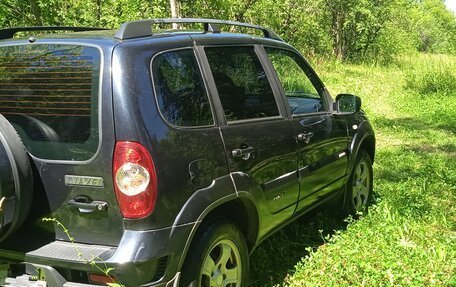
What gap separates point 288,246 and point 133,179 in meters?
2.40

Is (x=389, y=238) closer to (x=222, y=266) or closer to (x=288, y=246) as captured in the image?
(x=288, y=246)

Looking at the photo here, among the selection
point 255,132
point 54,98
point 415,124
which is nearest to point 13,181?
point 54,98

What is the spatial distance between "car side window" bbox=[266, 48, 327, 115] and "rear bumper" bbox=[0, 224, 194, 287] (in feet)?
5.71

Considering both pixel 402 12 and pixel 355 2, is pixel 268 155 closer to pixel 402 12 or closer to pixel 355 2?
pixel 355 2

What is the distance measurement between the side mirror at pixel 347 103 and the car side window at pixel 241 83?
3.68ft

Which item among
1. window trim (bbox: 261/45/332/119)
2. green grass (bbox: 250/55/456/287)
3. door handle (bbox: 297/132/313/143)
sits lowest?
green grass (bbox: 250/55/456/287)

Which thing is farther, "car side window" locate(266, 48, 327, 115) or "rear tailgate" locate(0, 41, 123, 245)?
"car side window" locate(266, 48, 327, 115)

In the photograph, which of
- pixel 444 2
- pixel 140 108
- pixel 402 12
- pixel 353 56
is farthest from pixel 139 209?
pixel 444 2

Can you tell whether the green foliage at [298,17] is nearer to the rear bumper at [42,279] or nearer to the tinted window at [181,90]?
the tinted window at [181,90]

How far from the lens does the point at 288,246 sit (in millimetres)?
4531

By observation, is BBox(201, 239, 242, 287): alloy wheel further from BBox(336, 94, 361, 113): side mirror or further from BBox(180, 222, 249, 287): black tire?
BBox(336, 94, 361, 113): side mirror

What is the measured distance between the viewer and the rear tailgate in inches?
100

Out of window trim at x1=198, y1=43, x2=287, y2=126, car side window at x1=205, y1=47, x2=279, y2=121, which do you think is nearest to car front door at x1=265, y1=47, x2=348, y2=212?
window trim at x1=198, y1=43, x2=287, y2=126

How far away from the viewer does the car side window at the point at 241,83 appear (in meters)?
3.24
